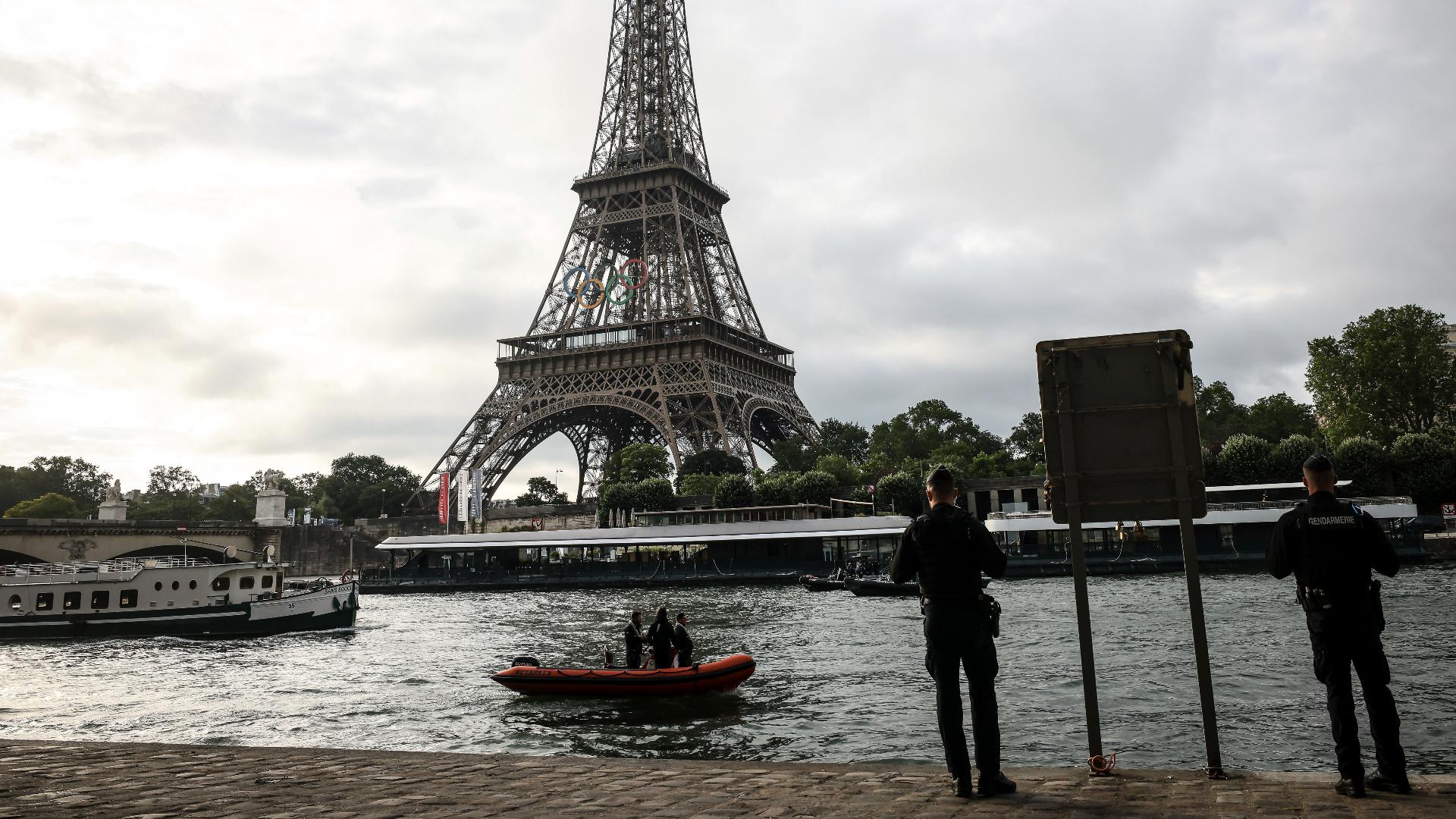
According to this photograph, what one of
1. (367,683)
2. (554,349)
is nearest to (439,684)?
(367,683)

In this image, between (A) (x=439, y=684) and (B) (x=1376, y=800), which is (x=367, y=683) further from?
(B) (x=1376, y=800)

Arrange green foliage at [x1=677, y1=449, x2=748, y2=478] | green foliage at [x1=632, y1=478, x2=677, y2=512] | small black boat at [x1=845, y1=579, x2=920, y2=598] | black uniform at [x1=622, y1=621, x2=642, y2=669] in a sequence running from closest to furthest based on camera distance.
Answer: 1. black uniform at [x1=622, y1=621, x2=642, y2=669]
2. small black boat at [x1=845, y1=579, x2=920, y2=598]
3. green foliage at [x1=632, y1=478, x2=677, y2=512]
4. green foliage at [x1=677, y1=449, x2=748, y2=478]

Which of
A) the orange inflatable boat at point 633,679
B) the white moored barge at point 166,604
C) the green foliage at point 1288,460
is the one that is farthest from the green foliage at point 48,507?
the green foliage at point 1288,460

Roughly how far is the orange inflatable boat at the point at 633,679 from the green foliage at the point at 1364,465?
203 feet

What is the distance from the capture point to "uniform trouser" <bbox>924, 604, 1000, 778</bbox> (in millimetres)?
7449

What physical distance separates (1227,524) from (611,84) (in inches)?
2739

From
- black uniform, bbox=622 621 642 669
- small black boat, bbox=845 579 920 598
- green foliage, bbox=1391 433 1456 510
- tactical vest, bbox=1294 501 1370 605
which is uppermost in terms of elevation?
green foliage, bbox=1391 433 1456 510

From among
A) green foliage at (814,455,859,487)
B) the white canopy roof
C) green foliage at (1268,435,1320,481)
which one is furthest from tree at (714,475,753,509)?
green foliage at (1268,435,1320,481)

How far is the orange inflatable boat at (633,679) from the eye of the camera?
1897 centimetres

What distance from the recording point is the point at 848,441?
11738 centimetres

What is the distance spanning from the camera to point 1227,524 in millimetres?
60500

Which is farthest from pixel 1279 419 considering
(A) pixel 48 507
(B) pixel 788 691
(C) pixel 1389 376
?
(A) pixel 48 507

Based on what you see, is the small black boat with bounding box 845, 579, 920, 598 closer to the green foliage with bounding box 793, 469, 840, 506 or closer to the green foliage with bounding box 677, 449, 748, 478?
the green foliage with bounding box 793, 469, 840, 506

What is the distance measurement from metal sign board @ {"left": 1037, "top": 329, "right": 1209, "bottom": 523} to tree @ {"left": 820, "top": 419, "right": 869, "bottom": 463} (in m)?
108
